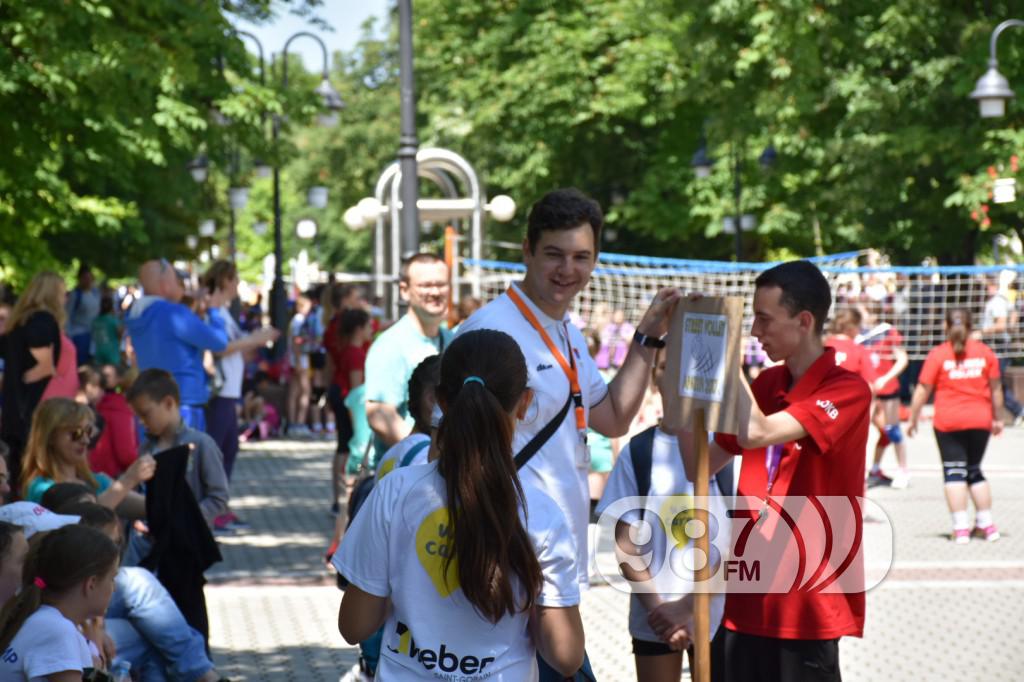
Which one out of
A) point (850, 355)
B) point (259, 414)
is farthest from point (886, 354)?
point (850, 355)

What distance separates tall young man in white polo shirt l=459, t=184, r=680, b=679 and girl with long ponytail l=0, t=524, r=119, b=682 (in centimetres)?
143

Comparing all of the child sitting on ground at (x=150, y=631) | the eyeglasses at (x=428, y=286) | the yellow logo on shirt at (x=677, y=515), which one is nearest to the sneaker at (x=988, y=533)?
the eyeglasses at (x=428, y=286)

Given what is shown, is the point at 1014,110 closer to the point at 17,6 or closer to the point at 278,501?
the point at 278,501

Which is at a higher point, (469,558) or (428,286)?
(428,286)

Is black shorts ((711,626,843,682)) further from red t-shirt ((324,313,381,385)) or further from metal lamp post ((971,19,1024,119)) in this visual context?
metal lamp post ((971,19,1024,119))

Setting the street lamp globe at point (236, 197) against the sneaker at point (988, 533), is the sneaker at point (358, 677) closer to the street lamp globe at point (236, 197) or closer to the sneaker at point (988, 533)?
the sneaker at point (988, 533)

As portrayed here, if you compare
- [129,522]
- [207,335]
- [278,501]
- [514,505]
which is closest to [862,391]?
[514,505]

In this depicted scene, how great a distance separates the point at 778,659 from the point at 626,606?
5.65 m

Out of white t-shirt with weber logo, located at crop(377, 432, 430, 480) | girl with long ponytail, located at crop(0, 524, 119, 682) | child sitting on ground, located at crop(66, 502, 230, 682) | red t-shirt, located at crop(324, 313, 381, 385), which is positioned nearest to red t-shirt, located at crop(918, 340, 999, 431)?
red t-shirt, located at crop(324, 313, 381, 385)

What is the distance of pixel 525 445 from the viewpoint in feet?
16.1

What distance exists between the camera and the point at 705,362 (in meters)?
4.92

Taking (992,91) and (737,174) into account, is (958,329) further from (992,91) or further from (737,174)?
(737,174)

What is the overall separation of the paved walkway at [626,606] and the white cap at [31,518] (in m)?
2.20

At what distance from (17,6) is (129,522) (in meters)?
4.34
